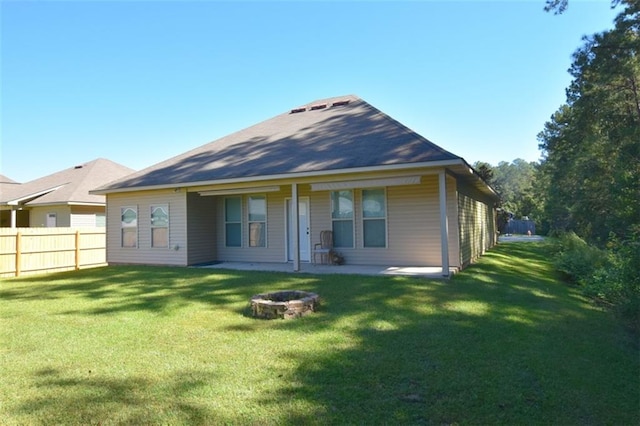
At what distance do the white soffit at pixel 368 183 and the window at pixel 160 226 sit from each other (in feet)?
17.7

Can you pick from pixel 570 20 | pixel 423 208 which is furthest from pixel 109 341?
pixel 570 20

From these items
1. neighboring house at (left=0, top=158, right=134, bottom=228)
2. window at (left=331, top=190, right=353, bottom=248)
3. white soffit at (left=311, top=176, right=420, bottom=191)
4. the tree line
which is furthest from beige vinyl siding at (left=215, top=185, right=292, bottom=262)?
neighboring house at (left=0, top=158, right=134, bottom=228)

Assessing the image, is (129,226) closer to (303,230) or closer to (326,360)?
(303,230)

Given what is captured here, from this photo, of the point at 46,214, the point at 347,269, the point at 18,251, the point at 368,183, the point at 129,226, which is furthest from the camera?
the point at 46,214

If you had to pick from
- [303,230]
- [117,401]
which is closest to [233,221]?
[303,230]

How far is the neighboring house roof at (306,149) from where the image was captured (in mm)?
9320

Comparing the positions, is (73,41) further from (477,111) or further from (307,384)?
(477,111)

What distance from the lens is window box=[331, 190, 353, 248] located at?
11031mm

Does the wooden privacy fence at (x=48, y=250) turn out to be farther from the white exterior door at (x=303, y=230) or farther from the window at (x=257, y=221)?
the white exterior door at (x=303, y=230)

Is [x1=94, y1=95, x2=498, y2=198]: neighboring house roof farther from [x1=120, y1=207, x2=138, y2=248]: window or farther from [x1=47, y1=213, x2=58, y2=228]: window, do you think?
[x1=47, y1=213, x2=58, y2=228]: window

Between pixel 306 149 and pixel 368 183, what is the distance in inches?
107

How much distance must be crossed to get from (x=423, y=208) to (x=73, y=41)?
34.8ft

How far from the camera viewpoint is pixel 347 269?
9969 millimetres

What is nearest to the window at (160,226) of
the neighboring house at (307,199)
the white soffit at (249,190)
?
the neighboring house at (307,199)
